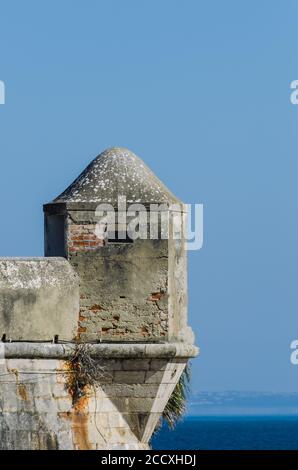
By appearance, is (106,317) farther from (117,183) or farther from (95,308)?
(117,183)

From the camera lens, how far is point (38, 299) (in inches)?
627

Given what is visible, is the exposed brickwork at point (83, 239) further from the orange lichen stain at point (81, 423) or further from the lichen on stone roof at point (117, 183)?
the orange lichen stain at point (81, 423)

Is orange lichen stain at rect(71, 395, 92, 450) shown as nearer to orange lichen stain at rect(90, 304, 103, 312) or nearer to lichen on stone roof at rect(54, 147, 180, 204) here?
orange lichen stain at rect(90, 304, 103, 312)

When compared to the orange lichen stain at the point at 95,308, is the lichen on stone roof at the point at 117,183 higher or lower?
higher

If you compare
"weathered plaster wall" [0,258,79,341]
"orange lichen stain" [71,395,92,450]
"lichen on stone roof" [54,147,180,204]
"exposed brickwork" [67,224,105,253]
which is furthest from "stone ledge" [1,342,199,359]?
"lichen on stone roof" [54,147,180,204]

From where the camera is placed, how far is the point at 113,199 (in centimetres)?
1650

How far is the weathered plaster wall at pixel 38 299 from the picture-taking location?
51.8 ft

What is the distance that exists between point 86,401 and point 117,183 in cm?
217

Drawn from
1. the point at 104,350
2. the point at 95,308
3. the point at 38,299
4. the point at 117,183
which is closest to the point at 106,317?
the point at 95,308

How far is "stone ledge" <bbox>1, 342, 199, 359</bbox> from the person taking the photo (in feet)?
51.4

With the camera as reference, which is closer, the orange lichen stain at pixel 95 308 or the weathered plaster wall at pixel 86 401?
the weathered plaster wall at pixel 86 401

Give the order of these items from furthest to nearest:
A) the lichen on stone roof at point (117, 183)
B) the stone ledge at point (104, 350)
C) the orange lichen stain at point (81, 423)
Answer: the lichen on stone roof at point (117, 183)
the orange lichen stain at point (81, 423)
the stone ledge at point (104, 350)

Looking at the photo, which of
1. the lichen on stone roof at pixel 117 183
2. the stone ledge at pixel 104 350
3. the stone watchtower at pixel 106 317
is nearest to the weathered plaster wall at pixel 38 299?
the stone watchtower at pixel 106 317
